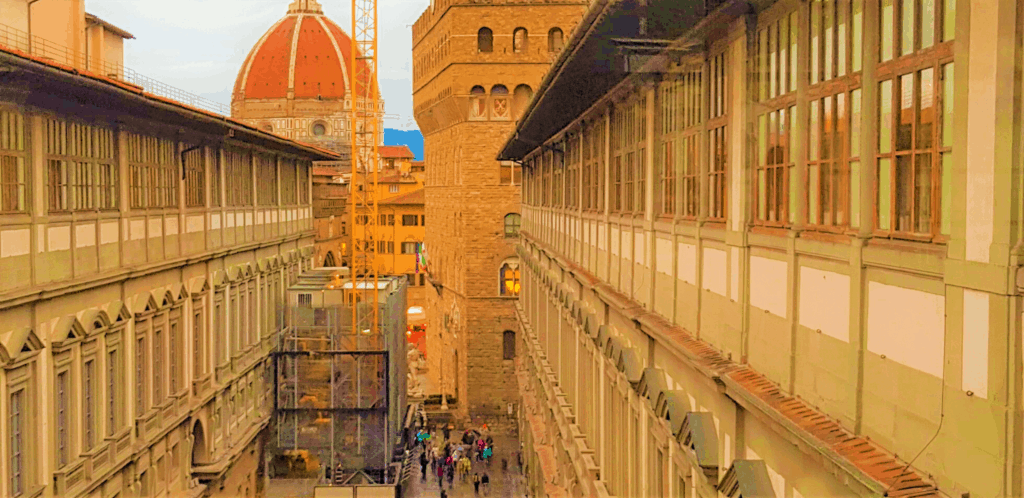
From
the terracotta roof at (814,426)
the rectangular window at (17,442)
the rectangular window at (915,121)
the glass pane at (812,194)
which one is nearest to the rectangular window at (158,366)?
the rectangular window at (17,442)

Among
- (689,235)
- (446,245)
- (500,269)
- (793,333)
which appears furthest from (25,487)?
(446,245)

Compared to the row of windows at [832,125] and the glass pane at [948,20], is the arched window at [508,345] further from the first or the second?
the glass pane at [948,20]

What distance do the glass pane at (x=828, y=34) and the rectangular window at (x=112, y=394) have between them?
675 inches

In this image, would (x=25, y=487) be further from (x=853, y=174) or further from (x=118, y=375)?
(x=853, y=174)

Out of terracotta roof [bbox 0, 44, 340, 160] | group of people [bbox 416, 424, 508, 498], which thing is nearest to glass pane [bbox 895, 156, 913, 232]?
terracotta roof [bbox 0, 44, 340, 160]

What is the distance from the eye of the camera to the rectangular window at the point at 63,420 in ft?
63.7

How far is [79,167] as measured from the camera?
796 inches

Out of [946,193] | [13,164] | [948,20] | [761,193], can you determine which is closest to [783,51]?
[761,193]

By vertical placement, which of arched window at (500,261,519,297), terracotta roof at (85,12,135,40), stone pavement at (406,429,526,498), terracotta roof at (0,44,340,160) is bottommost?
stone pavement at (406,429,526,498)

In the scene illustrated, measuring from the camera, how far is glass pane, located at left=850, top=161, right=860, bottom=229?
7.57m

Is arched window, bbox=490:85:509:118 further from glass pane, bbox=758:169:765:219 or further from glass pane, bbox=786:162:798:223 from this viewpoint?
glass pane, bbox=786:162:798:223

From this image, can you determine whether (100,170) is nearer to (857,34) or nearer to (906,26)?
(857,34)

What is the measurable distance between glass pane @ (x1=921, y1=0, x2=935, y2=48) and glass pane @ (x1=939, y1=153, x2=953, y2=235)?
0.67 m

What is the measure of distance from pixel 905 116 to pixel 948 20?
709mm
